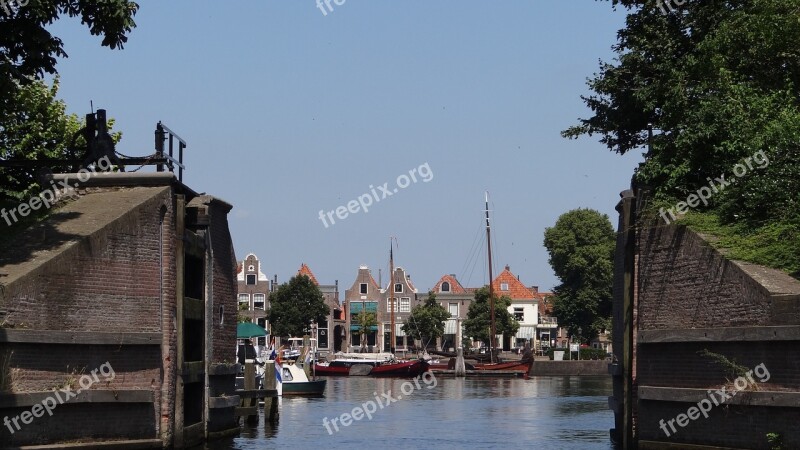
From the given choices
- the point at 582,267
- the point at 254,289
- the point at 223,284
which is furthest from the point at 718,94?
the point at 254,289

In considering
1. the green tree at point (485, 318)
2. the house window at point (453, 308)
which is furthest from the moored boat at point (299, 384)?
the house window at point (453, 308)

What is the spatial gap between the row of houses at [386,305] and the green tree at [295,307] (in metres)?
4.64

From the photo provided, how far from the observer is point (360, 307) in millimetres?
124750

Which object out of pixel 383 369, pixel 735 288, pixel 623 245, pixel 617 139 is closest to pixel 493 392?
pixel 383 369

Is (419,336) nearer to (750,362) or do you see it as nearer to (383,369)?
(383,369)

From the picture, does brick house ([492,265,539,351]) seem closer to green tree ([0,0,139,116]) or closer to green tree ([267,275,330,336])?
green tree ([267,275,330,336])

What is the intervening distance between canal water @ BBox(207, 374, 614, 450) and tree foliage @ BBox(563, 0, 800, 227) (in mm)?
8255

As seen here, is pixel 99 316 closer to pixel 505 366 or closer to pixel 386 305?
pixel 505 366

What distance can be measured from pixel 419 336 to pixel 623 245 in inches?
3511

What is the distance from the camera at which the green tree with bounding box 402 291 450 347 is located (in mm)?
115562

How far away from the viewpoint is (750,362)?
70.7 feet

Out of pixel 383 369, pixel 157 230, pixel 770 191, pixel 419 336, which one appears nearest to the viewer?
pixel 770 191

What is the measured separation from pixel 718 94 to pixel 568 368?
72.4 meters

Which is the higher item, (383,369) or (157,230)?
(157,230)
